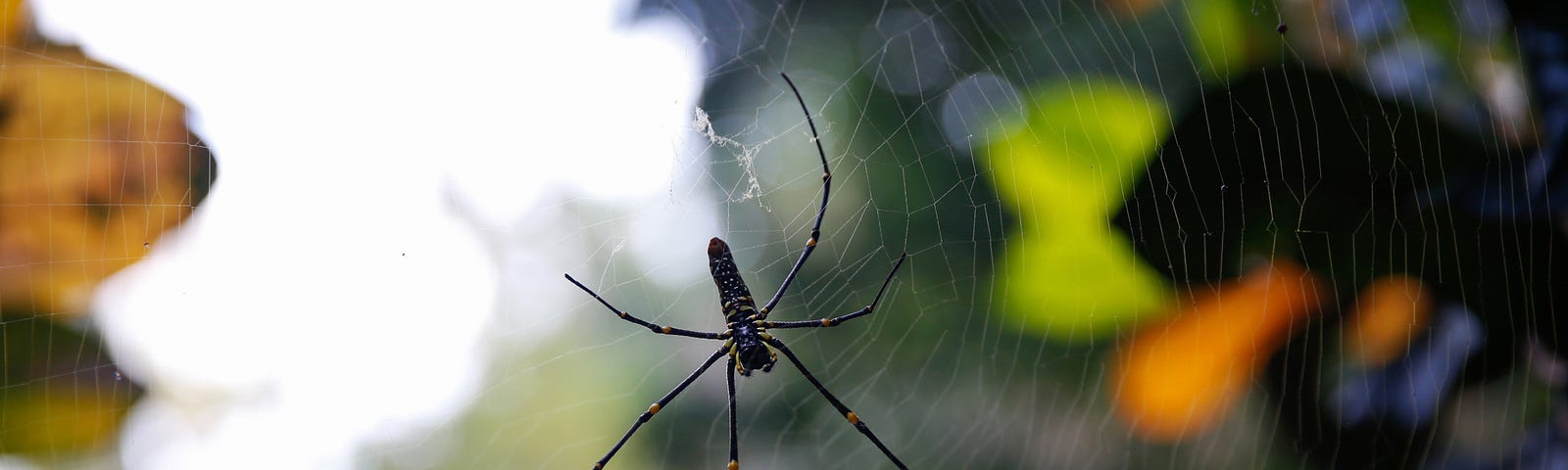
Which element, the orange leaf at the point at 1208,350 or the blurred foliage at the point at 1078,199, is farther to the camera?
the blurred foliage at the point at 1078,199

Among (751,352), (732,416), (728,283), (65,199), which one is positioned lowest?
(732,416)

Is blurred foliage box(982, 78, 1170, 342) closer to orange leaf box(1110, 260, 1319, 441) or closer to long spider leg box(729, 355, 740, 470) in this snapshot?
orange leaf box(1110, 260, 1319, 441)

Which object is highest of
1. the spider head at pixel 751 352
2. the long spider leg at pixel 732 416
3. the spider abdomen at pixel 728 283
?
the spider abdomen at pixel 728 283

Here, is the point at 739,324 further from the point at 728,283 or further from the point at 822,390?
the point at 822,390

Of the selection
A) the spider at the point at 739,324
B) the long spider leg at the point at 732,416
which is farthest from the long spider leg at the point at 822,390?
the long spider leg at the point at 732,416

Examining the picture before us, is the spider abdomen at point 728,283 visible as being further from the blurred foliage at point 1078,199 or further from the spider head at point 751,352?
the blurred foliage at point 1078,199

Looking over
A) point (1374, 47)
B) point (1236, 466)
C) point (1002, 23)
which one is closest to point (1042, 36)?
point (1002, 23)

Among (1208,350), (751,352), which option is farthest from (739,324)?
(1208,350)

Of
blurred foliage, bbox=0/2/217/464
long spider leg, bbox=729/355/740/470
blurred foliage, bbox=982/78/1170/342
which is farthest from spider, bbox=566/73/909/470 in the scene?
blurred foliage, bbox=0/2/217/464

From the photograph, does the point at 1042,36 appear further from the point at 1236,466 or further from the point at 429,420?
the point at 429,420
